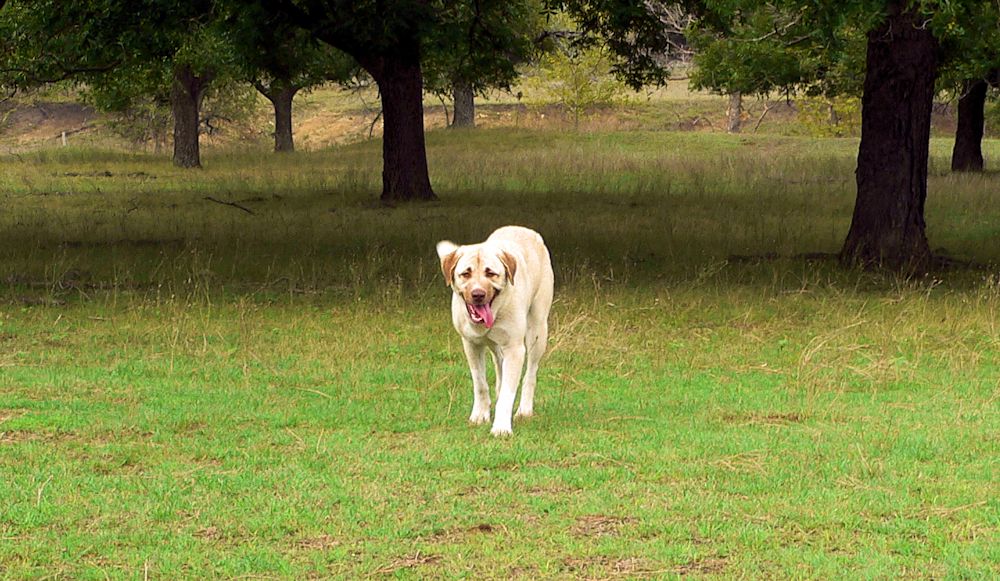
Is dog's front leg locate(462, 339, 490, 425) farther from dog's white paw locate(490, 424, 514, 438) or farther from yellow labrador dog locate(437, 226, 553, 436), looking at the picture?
dog's white paw locate(490, 424, 514, 438)

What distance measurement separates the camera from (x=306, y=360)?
10953mm

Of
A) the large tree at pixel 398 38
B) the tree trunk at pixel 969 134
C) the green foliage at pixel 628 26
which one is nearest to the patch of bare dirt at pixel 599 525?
the large tree at pixel 398 38

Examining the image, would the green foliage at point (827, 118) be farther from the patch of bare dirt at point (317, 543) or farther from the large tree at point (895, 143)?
the patch of bare dirt at point (317, 543)

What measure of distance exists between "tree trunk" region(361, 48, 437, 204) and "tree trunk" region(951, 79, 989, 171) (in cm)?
1563

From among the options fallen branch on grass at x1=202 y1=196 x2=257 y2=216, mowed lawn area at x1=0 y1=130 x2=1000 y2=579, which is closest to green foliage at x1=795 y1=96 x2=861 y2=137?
fallen branch on grass at x1=202 y1=196 x2=257 y2=216

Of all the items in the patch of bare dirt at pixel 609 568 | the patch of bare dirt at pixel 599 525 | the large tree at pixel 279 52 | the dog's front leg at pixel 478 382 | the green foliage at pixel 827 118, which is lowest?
the patch of bare dirt at pixel 599 525

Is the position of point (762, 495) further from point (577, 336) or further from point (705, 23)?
point (705, 23)

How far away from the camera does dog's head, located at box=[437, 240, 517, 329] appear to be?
7.49 meters

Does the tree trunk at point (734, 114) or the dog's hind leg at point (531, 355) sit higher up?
the tree trunk at point (734, 114)

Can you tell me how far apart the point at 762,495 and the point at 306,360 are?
202 inches

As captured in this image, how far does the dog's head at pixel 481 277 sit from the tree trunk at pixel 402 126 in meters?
17.9

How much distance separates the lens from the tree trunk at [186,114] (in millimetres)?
39281

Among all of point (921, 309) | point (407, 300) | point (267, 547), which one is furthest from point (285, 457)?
point (921, 309)

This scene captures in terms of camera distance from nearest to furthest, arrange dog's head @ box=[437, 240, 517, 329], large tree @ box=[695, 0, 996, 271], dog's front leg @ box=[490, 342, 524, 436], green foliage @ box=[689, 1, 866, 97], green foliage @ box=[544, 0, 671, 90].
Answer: dog's head @ box=[437, 240, 517, 329] < dog's front leg @ box=[490, 342, 524, 436] < large tree @ box=[695, 0, 996, 271] < green foliage @ box=[544, 0, 671, 90] < green foliage @ box=[689, 1, 866, 97]
